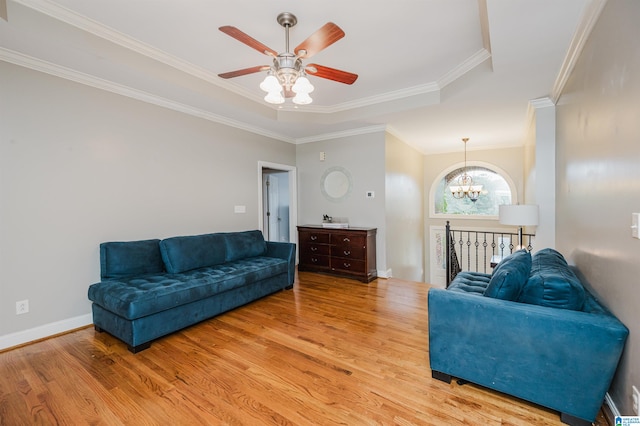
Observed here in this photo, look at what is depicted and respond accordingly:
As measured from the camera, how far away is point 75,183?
2.76 m

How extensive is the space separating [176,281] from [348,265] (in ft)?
8.55

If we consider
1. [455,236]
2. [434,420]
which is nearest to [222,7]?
[434,420]

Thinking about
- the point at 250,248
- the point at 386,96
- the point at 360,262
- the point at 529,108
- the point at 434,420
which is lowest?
the point at 434,420

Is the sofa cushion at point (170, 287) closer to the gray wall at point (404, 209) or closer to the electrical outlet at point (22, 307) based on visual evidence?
the electrical outlet at point (22, 307)

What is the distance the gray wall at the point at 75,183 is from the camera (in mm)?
2418

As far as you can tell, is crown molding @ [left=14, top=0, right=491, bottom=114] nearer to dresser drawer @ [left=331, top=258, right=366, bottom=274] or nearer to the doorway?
the doorway

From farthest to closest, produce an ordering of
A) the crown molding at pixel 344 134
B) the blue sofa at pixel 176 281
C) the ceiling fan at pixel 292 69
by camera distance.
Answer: the crown molding at pixel 344 134, the blue sofa at pixel 176 281, the ceiling fan at pixel 292 69

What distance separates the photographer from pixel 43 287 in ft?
8.45

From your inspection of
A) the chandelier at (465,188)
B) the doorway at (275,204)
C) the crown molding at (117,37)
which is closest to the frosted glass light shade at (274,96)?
the crown molding at (117,37)

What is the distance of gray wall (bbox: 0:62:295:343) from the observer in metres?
2.42

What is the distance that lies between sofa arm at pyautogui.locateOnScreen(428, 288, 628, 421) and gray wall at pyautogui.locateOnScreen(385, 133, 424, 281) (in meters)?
2.89

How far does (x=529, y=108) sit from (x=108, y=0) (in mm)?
4797

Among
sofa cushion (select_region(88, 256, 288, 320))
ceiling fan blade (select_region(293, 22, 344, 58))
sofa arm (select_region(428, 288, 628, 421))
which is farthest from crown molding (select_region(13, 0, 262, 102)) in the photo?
sofa arm (select_region(428, 288, 628, 421))

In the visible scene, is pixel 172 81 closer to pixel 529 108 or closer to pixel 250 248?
Result: pixel 250 248
